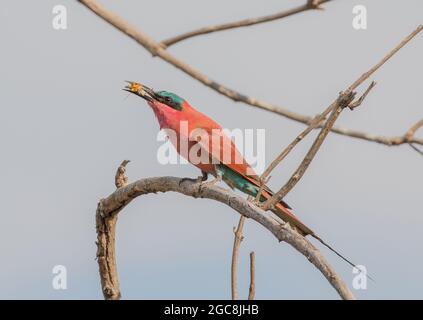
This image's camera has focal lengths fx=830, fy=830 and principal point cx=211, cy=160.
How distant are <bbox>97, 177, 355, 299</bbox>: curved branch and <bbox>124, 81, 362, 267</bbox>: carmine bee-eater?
0.22 meters

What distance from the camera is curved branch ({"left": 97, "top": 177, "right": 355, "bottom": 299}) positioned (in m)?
2.25

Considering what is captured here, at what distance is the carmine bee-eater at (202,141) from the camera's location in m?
3.61

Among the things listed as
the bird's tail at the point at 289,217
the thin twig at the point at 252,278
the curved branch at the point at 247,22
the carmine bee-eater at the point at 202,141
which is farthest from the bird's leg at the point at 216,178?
the curved branch at the point at 247,22

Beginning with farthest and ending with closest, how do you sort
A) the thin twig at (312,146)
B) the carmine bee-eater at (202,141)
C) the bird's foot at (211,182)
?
1. the carmine bee-eater at (202,141)
2. the bird's foot at (211,182)
3. the thin twig at (312,146)

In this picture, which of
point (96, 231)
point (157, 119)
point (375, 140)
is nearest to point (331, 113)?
point (375, 140)

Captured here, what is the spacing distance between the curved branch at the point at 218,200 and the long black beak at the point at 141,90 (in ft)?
1.33

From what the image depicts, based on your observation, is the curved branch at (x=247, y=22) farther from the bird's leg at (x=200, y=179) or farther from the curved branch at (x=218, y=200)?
the bird's leg at (x=200, y=179)

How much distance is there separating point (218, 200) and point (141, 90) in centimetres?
81

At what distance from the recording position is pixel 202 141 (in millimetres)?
3592

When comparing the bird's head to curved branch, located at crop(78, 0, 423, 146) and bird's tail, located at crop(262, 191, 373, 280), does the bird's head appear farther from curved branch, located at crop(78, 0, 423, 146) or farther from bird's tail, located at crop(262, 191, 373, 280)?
curved branch, located at crop(78, 0, 423, 146)

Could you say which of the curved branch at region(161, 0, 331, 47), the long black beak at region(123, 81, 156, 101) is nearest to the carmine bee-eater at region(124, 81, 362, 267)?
the long black beak at region(123, 81, 156, 101)
